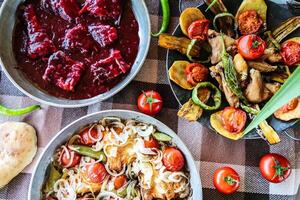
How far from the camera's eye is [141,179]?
262 cm

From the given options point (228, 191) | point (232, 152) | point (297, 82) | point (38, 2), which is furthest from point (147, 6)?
point (297, 82)

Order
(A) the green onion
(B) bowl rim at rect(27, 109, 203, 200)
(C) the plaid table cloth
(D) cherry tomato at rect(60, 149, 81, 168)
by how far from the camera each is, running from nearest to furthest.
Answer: (A) the green onion
(B) bowl rim at rect(27, 109, 203, 200)
(D) cherry tomato at rect(60, 149, 81, 168)
(C) the plaid table cloth

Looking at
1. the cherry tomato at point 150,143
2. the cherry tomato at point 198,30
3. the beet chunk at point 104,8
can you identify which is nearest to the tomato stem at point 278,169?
the cherry tomato at point 150,143

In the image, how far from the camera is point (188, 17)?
8.51ft

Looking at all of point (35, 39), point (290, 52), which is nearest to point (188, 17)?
point (290, 52)

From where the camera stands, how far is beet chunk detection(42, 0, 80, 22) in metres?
2.63

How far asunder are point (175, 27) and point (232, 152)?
842 millimetres

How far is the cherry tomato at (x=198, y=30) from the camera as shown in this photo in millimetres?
2586

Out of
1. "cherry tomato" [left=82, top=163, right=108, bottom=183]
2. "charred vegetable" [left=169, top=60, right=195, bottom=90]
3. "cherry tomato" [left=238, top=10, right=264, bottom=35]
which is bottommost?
"cherry tomato" [left=82, top=163, right=108, bottom=183]

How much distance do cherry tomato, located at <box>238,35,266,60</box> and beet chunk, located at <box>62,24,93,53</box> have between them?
0.86 metres

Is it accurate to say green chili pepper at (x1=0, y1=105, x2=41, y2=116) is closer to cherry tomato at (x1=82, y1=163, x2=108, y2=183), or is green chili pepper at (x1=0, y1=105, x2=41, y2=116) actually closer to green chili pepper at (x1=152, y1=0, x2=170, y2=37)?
cherry tomato at (x1=82, y1=163, x2=108, y2=183)

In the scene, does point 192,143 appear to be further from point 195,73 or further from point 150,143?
point 195,73

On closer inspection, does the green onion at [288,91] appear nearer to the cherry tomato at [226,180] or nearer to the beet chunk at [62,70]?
the cherry tomato at [226,180]

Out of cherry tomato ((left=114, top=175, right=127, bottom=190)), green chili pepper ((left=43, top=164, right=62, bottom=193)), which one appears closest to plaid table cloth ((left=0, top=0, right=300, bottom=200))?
green chili pepper ((left=43, top=164, right=62, bottom=193))
